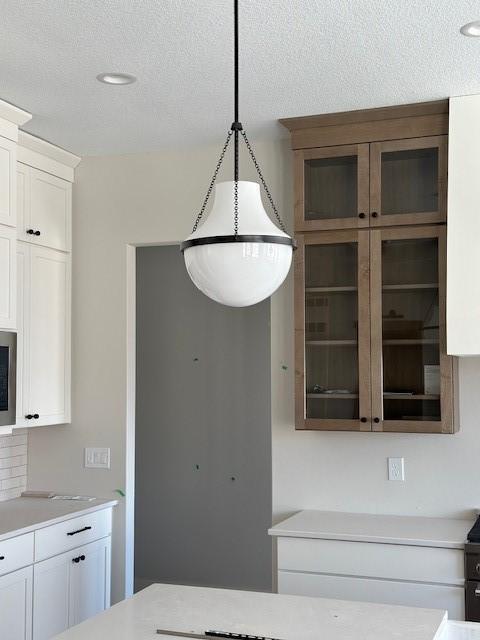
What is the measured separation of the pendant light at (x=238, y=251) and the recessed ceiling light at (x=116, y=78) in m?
1.36

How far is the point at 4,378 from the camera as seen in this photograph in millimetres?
3770

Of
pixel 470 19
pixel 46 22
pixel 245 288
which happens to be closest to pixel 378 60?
pixel 470 19

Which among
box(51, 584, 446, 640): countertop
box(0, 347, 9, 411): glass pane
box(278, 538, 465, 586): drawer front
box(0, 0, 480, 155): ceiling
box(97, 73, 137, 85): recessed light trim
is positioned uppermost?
box(0, 0, 480, 155): ceiling

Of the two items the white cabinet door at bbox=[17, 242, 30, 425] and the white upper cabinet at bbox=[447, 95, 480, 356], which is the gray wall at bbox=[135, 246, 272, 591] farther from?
the white upper cabinet at bbox=[447, 95, 480, 356]

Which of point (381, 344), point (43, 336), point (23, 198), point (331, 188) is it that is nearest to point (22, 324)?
point (43, 336)

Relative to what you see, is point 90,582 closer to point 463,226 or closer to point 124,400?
point 124,400

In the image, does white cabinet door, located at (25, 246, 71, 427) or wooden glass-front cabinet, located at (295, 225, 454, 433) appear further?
white cabinet door, located at (25, 246, 71, 427)

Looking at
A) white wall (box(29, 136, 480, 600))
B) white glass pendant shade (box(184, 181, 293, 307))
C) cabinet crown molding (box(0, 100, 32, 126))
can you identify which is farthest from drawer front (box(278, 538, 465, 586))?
cabinet crown molding (box(0, 100, 32, 126))

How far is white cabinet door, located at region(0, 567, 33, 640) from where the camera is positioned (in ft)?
11.2

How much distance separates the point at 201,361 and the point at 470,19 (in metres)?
3.42

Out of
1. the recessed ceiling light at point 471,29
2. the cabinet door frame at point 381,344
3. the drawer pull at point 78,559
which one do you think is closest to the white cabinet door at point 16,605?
the drawer pull at point 78,559

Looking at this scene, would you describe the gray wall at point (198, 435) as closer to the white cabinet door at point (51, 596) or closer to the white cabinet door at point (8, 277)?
the white cabinet door at point (51, 596)

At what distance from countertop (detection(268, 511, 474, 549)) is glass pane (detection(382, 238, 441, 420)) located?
47cm

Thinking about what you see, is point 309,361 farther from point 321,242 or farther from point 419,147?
point 419,147
